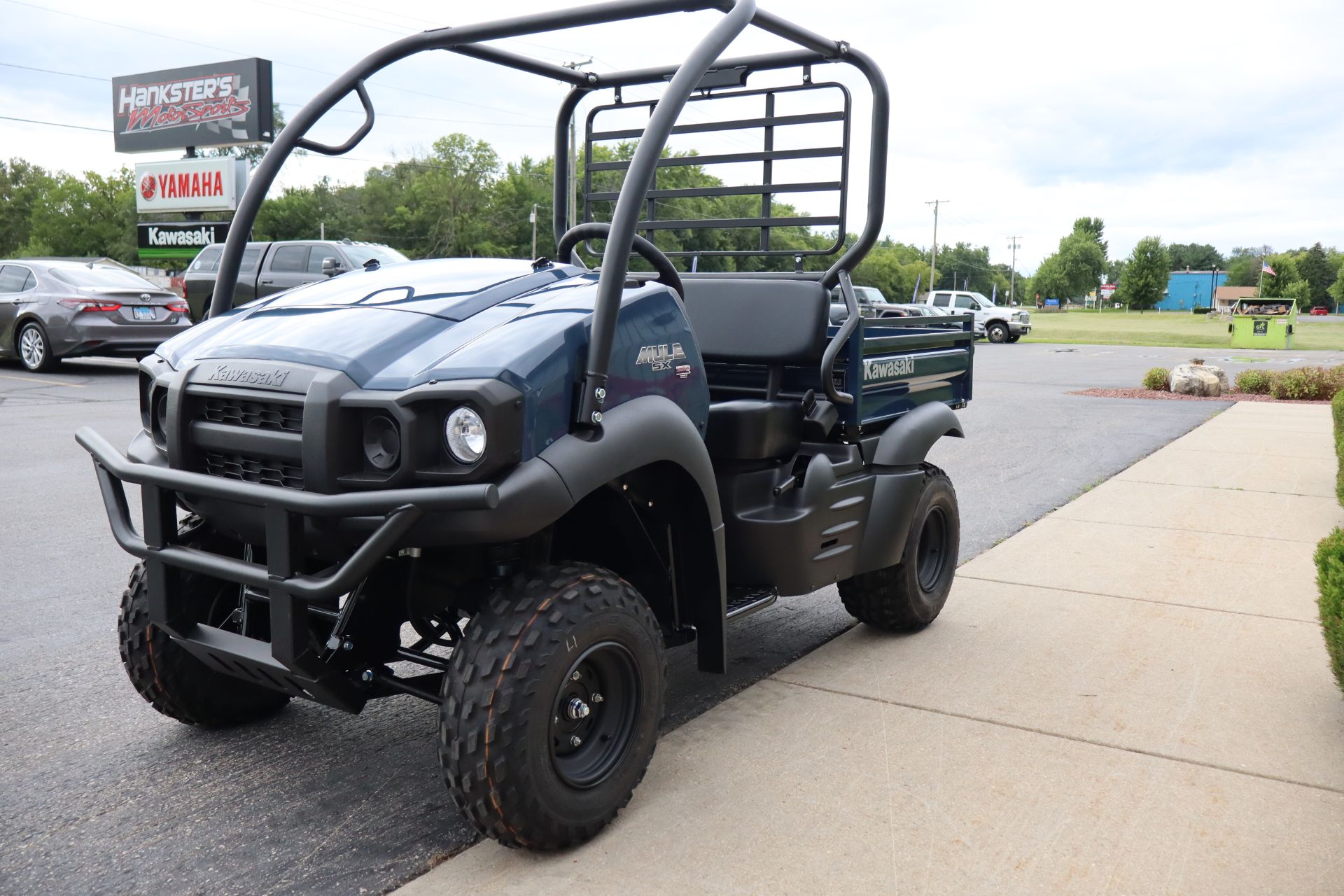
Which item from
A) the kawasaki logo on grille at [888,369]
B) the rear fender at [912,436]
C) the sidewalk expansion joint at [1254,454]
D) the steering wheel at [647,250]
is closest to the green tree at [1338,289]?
the sidewalk expansion joint at [1254,454]

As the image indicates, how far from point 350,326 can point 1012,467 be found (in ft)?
25.5

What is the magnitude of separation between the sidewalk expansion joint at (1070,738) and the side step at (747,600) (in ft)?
1.29

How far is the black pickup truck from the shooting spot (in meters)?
16.2

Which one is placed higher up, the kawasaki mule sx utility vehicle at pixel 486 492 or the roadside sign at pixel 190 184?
the roadside sign at pixel 190 184

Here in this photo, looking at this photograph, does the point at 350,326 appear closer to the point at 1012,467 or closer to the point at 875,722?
the point at 875,722

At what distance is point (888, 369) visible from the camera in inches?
173

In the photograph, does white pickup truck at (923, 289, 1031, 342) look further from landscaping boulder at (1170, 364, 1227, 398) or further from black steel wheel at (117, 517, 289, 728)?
black steel wheel at (117, 517, 289, 728)

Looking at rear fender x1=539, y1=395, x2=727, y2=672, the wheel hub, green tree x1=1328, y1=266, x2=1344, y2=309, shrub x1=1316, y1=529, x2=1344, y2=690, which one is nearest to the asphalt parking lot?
the wheel hub

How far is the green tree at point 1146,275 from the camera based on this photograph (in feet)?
389

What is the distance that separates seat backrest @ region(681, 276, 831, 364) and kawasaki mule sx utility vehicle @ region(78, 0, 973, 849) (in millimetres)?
15

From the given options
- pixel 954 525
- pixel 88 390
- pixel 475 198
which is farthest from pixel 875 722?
pixel 475 198

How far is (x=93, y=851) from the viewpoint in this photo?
274 centimetres

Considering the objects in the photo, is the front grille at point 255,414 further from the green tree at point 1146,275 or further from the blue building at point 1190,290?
the blue building at point 1190,290

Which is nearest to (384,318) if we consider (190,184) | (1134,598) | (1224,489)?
(1134,598)
